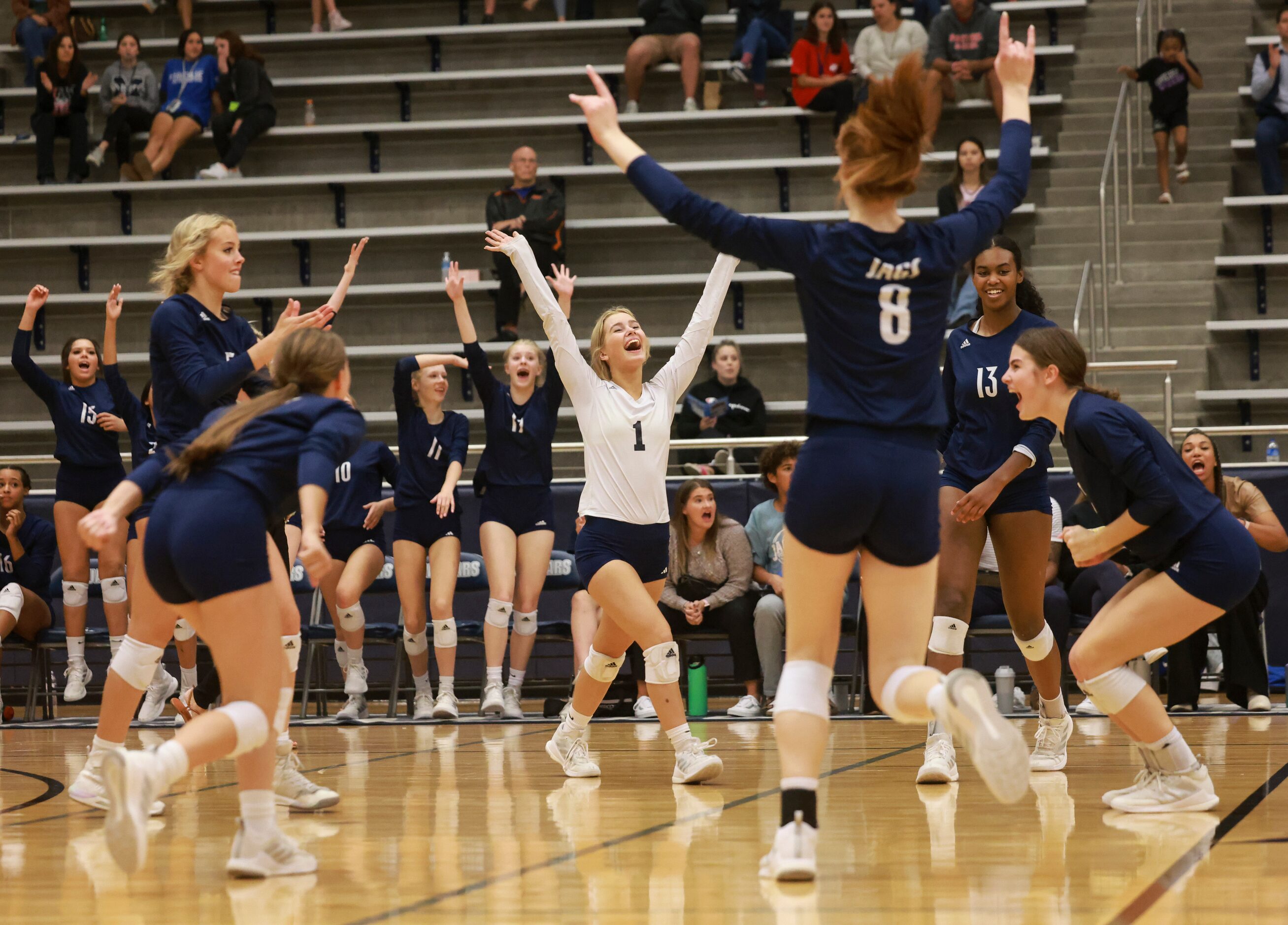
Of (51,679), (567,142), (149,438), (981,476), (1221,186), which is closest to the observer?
(981,476)

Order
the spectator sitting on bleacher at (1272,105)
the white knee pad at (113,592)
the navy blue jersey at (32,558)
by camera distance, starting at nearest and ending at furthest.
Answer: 1. the white knee pad at (113,592)
2. the navy blue jersey at (32,558)
3. the spectator sitting on bleacher at (1272,105)

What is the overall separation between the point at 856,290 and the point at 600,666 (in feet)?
7.89

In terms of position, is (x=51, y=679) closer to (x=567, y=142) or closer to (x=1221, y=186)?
(x=567, y=142)

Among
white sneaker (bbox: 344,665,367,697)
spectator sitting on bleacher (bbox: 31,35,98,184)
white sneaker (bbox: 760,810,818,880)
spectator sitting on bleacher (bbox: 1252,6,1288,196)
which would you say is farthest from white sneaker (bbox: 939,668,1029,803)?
spectator sitting on bleacher (bbox: 31,35,98,184)

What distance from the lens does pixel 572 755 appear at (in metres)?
5.56

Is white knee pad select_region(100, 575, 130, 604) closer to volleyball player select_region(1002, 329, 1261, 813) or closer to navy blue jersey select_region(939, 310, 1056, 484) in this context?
navy blue jersey select_region(939, 310, 1056, 484)

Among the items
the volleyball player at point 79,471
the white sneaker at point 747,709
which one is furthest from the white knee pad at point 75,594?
the white sneaker at point 747,709

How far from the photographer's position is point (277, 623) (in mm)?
3518

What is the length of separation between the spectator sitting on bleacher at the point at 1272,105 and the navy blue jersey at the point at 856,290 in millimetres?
10228

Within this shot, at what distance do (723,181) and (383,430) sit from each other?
3.89m

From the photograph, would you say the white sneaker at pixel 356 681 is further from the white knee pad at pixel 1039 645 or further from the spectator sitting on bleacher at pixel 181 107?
the spectator sitting on bleacher at pixel 181 107

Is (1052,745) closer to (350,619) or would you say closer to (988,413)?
(988,413)

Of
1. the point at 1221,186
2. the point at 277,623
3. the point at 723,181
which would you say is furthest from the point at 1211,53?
the point at 277,623

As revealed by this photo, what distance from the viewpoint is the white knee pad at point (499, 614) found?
8.42 metres
